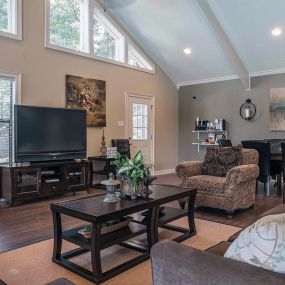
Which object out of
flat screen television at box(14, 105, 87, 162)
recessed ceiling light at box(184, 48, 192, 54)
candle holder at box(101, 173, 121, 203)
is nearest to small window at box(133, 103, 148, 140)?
recessed ceiling light at box(184, 48, 192, 54)

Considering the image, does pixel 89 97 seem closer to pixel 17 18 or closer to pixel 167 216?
A: pixel 17 18

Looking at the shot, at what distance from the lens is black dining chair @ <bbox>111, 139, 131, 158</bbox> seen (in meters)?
6.64

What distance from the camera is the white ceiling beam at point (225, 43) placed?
5.59 metres

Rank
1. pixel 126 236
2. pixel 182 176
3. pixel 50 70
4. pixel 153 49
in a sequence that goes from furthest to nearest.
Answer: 1. pixel 153 49
2. pixel 50 70
3. pixel 182 176
4. pixel 126 236

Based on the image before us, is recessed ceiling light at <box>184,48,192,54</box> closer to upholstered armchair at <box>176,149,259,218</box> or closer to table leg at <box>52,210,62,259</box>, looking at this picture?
upholstered armchair at <box>176,149,259,218</box>

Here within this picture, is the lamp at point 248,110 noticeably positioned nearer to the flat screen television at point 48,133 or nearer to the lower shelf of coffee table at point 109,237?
the flat screen television at point 48,133

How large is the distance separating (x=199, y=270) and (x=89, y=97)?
17.9 ft

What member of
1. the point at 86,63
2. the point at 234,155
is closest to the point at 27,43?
the point at 86,63

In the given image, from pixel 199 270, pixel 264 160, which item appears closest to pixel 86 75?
pixel 264 160

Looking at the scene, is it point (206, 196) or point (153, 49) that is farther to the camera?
point (153, 49)

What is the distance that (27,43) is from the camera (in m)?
5.27

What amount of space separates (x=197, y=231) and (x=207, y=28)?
4396 millimetres

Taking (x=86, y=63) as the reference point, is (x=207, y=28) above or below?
above

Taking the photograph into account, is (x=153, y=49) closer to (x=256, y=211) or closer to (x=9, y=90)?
(x=9, y=90)
